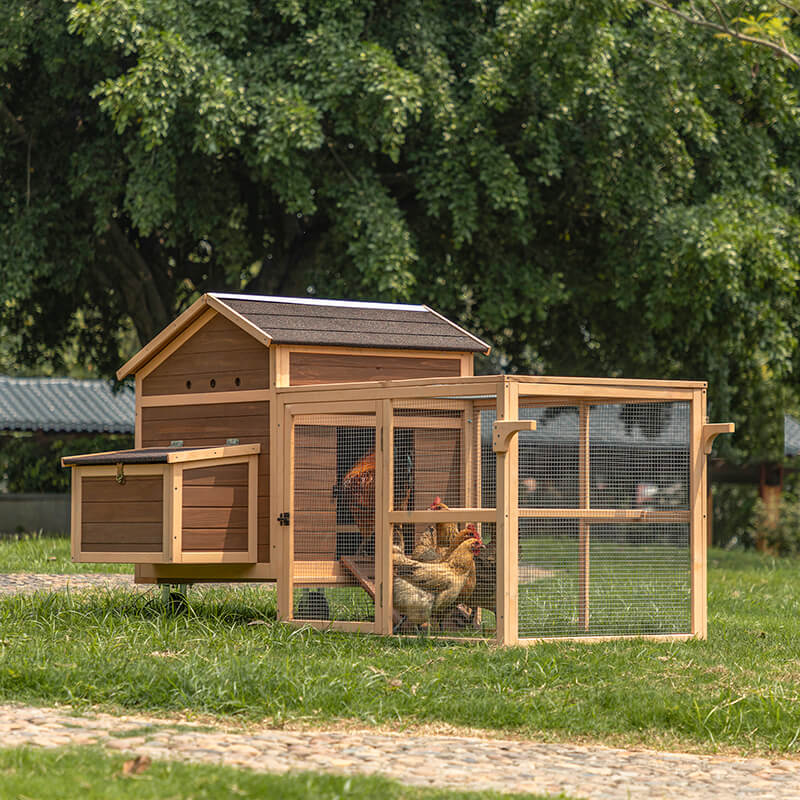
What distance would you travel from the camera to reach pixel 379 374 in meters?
10.5

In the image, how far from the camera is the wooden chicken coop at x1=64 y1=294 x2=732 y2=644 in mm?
9398

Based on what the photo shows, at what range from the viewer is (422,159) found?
57.0 ft

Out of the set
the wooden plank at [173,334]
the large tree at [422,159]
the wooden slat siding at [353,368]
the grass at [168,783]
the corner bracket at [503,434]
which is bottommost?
the grass at [168,783]

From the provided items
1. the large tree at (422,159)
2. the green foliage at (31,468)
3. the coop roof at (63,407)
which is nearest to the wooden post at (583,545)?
the large tree at (422,159)

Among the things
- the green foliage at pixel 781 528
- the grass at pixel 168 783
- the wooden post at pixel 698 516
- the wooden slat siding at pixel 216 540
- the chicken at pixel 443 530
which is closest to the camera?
the grass at pixel 168 783

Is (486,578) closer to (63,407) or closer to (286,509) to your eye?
(286,509)

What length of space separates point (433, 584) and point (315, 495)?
1169 mm

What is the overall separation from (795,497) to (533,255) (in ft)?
36.4

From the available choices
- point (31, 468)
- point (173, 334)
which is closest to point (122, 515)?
point (173, 334)

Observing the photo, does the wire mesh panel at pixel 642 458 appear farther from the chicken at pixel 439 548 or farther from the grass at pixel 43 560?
the grass at pixel 43 560

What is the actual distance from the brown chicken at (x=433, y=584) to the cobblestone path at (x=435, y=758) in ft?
8.51

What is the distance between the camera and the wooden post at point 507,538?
9047mm

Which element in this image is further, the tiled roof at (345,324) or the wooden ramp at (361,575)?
the tiled roof at (345,324)

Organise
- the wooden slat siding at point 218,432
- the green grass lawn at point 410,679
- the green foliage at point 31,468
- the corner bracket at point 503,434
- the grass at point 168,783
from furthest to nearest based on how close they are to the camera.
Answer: the green foliage at point 31,468, the wooden slat siding at point 218,432, the corner bracket at point 503,434, the green grass lawn at point 410,679, the grass at point 168,783
